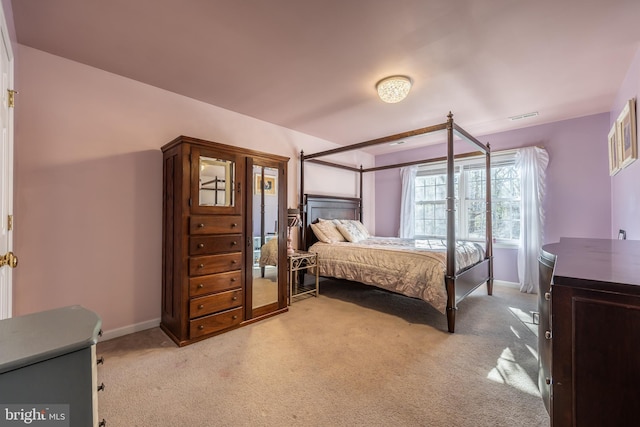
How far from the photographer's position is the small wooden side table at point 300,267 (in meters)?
3.40

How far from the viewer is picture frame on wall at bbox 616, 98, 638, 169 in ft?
7.07

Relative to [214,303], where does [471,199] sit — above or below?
above

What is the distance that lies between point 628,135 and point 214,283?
395 centimetres

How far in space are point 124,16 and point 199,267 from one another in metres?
1.93

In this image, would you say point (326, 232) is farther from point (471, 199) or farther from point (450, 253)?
point (471, 199)

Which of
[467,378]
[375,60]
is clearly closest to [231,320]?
[467,378]

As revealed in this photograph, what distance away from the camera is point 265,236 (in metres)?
2.96

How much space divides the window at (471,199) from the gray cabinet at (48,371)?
4692 mm

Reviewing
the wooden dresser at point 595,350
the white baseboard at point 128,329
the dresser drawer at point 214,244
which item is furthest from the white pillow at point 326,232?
the wooden dresser at point 595,350

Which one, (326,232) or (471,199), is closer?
(326,232)

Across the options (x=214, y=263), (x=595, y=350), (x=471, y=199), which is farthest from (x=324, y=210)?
(x=595, y=350)

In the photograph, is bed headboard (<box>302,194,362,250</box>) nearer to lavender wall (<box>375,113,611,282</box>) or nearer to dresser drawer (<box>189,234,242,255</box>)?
dresser drawer (<box>189,234,242,255</box>)

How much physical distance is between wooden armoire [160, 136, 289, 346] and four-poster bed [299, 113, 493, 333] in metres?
0.97

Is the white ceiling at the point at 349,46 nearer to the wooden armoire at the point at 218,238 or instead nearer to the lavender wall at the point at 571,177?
the lavender wall at the point at 571,177
